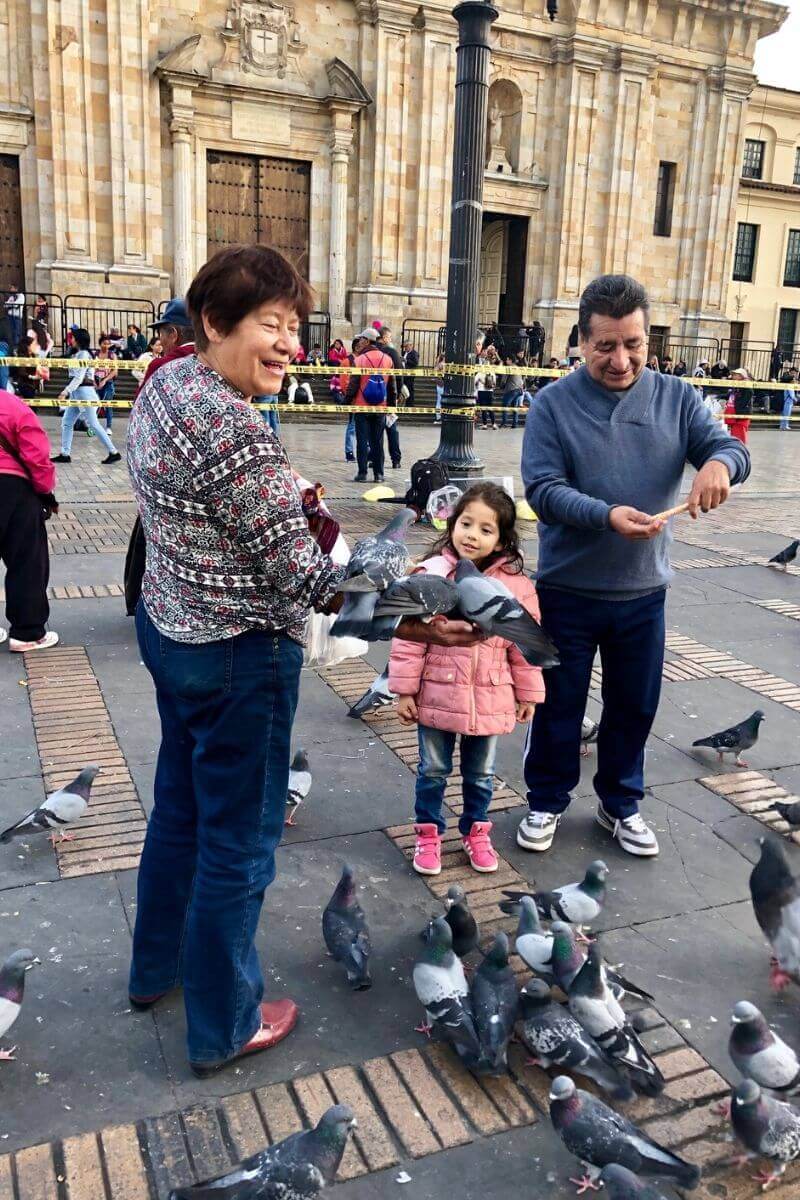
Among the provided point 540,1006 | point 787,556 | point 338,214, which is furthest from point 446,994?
point 338,214

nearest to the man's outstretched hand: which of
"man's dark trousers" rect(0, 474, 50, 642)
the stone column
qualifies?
"man's dark trousers" rect(0, 474, 50, 642)

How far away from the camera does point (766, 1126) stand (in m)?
2.17

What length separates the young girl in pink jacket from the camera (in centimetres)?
340

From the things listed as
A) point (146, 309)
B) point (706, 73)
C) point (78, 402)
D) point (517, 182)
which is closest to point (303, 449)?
point (78, 402)

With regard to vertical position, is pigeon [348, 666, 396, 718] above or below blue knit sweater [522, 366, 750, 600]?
below

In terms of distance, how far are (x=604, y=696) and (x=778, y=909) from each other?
1129mm

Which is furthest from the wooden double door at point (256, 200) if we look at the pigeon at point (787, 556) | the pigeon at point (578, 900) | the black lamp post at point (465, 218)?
the pigeon at point (578, 900)

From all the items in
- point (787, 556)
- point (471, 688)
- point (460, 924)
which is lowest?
point (460, 924)

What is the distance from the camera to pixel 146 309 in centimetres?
2236

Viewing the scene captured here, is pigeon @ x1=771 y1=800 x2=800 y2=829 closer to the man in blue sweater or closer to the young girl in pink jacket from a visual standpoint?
the man in blue sweater

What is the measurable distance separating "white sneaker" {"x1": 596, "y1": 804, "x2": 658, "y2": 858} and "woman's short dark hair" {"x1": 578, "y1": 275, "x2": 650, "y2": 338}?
1844 mm

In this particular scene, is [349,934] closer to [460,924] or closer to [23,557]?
[460,924]

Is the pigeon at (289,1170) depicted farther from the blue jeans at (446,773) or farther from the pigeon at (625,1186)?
the blue jeans at (446,773)

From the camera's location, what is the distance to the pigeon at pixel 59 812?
342cm
